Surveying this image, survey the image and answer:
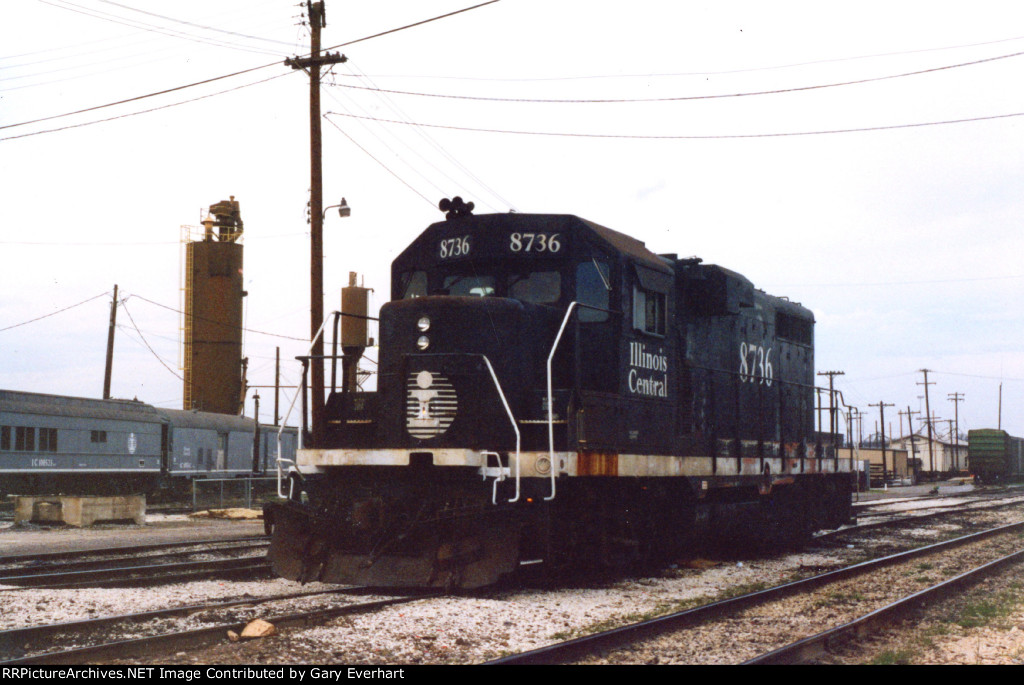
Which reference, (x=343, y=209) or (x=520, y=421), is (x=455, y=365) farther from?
(x=343, y=209)

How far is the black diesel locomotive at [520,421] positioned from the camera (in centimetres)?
827

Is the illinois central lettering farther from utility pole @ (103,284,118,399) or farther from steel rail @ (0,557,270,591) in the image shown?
utility pole @ (103,284,118,399)

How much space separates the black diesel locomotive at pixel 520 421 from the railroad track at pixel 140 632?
58 centimetres

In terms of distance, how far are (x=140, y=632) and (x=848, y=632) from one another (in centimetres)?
553

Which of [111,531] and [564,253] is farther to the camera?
[111,531]

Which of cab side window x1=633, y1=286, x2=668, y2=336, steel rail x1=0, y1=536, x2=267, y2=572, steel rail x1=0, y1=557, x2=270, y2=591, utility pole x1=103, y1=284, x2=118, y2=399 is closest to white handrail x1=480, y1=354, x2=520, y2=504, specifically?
cab side window x1=633, y1=286, x2=668, y2=336

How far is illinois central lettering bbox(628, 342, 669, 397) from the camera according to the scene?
10109 millimetres

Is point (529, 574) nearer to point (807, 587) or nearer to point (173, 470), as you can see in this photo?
point (807, 587)

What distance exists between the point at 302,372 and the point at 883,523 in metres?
15.1

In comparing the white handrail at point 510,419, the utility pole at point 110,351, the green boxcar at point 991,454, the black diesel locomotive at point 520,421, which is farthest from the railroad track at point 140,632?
the green boxcar at point 991,454

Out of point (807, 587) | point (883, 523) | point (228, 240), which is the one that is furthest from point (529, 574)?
point (228, 240)

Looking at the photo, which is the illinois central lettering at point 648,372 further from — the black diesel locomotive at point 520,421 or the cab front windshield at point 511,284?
the cab front windshield at point 511,284

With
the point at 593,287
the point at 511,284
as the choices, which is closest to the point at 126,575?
the point at 511,284

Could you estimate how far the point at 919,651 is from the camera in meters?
6.89
